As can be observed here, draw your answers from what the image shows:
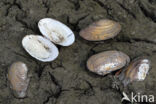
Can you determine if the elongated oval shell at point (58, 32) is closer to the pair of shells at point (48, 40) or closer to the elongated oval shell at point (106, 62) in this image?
the pair of shells at point (48, 40)

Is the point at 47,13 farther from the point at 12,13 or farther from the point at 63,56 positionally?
the point at 63,56

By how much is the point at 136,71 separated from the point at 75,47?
3.56ft

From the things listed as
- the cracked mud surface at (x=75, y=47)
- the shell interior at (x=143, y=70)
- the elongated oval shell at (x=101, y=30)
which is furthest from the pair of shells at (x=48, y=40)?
the shell interior at (x=143, y=70)

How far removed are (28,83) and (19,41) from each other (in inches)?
32.5

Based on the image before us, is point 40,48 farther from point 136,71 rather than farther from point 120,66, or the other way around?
point 136,71

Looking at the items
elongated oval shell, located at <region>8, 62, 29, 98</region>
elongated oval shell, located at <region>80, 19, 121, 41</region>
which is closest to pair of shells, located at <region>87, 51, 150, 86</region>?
elongated oval shell, located at <region>80, 19, 121, 41</region>

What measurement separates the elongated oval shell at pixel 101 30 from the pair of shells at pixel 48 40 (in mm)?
293

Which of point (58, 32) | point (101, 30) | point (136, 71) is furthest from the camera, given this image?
point (58, 32)

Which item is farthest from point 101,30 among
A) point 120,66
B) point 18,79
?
point 18,79

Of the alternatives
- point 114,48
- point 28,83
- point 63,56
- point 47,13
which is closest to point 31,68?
point 28,83

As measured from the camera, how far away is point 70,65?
3611mm

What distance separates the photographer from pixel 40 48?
365 cm

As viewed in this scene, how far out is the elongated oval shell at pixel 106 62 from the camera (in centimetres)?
337

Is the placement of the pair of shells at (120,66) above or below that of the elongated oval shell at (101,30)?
below
